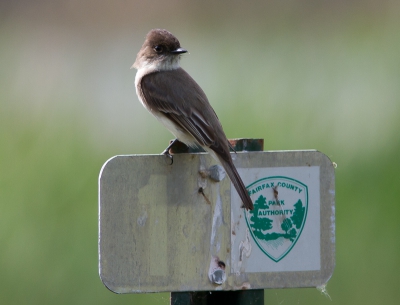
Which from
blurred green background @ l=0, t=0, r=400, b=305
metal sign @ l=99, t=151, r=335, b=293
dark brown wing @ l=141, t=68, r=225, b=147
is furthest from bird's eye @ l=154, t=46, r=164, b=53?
metal sign @ l=99, t=151, r=335, b=293

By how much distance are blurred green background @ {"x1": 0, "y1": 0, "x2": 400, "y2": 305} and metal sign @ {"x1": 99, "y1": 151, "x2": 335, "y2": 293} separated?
1423mm

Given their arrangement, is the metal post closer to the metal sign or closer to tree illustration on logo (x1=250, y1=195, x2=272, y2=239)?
the metal sign

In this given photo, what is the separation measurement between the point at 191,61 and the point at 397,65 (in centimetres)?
188

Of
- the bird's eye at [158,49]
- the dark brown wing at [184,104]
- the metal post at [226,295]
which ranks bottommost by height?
the metal post at [226,295]

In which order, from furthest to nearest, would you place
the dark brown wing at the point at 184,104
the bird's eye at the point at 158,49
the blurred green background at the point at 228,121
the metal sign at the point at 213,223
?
the blurred green background at the point at 228,121, the bird's eye at the point at 158,49, the dark brown wing at the point at 184,104, the metal sign at the point at 213,223

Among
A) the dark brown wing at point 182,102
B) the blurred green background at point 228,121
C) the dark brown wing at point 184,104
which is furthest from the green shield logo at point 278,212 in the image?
the blurred green background at point 228,121

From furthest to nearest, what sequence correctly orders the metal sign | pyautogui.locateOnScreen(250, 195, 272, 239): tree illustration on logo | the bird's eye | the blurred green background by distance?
1. the blurred green background
2. the bird's eye
3. pyautogui.locateOnScreen(250, 195, 272, 239): tree illustration on logo
4. the metal sign

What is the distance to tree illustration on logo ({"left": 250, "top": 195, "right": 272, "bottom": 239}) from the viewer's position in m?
2.77

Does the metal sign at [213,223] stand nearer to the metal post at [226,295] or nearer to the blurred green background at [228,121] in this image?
the metal post at [226,295]

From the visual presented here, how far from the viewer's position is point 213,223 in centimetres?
273

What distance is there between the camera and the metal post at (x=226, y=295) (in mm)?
2783

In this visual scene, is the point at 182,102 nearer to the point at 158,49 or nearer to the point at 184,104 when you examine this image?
the point at 184,104

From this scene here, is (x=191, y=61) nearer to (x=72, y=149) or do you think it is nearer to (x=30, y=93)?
(x=30, y=93)

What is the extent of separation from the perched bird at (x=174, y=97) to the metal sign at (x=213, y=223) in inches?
13.1
